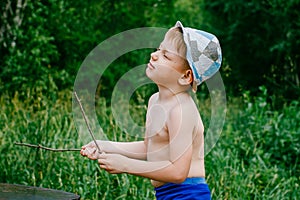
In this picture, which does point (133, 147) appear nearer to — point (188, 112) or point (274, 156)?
point (188, 112)

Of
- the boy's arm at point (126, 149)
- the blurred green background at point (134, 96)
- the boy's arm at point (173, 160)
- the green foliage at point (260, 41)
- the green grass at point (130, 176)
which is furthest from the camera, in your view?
the green foliage at point (260, 41)

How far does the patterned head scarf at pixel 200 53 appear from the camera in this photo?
2199mm

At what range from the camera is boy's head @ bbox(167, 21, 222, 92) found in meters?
2.20

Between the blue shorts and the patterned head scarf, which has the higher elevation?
the patterned head scarf

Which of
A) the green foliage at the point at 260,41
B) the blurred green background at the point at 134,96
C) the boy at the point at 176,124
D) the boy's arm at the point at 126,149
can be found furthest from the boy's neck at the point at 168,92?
the green foliage at the point at 260,41

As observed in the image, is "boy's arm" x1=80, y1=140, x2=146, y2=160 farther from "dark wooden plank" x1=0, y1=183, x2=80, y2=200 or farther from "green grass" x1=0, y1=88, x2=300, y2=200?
"green grass" x1=0, y1=88, x2=300, y2=200

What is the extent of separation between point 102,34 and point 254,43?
6.90 ft

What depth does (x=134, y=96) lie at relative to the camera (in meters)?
7.53

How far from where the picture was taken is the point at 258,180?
14.6 ft

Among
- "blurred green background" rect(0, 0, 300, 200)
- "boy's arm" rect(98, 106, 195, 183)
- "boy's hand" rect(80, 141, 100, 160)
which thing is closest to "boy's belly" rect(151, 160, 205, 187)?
"boy's arm" rect(98, 106, 195, 183)

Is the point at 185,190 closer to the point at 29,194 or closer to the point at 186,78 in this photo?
the point at 186,78

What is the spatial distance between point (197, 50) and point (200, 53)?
0.06ft

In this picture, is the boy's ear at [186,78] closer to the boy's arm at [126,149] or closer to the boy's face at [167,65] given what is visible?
the boy's face at [167,65]

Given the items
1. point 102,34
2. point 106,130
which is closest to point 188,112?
point 106,130
